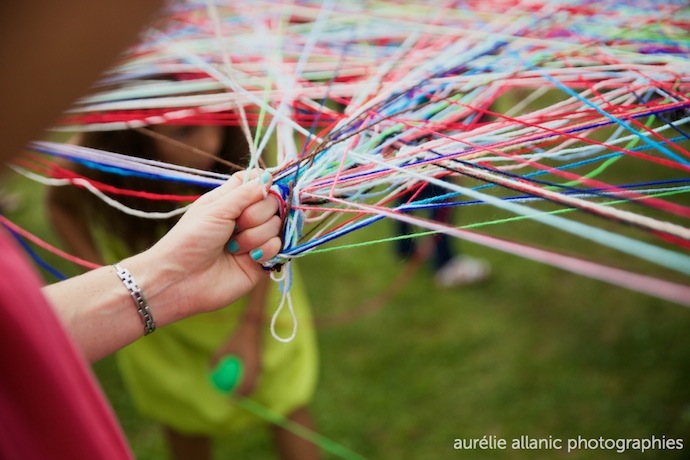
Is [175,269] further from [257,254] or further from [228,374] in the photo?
[228,374]

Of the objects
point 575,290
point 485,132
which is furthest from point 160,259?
point 575,290

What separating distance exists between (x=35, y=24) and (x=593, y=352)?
190cm

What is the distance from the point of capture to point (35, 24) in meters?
0.37

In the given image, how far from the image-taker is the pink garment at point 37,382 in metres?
0.46

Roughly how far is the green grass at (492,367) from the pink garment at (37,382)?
129cm

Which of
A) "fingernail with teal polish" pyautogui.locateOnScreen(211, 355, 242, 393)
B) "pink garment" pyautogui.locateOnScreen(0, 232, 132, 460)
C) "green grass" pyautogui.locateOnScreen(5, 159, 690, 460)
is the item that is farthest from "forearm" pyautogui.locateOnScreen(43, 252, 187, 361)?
"green grass" pyautogui.locateOnScreen(5, 159, 690, 460)

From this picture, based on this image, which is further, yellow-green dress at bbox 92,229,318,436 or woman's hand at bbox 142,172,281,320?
yellow-green dress at bbox 92,229,318,436

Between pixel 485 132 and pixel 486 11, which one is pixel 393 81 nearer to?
pixel 485 132

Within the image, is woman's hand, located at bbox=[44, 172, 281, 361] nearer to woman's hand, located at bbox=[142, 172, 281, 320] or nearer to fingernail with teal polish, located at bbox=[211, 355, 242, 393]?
woman's hand, located at bbox=[142, 172, 281, 320]

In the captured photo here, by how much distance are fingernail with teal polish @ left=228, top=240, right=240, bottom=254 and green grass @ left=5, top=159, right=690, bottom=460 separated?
117 cm

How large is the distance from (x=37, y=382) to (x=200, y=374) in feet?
2.83

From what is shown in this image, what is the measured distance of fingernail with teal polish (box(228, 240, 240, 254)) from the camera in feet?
2.28

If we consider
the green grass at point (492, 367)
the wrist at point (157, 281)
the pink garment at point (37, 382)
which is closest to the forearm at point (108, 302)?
the wrist at point (157, 281)

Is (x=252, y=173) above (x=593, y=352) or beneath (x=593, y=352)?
above
